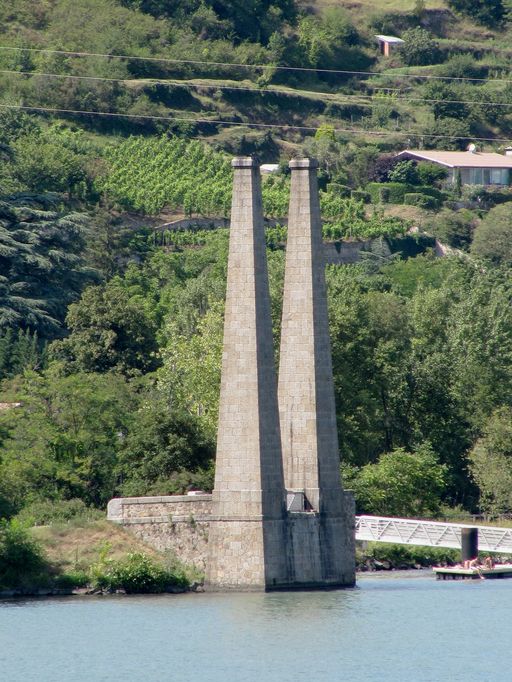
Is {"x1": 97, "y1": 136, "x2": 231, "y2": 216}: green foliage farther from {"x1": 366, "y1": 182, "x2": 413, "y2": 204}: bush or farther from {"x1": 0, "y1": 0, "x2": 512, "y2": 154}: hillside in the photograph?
{"x1": 366, "y1": 182, "x2": 413, "y2": 204}: bush

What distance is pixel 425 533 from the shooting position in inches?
2854

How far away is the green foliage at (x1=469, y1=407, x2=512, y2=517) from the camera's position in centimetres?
8331

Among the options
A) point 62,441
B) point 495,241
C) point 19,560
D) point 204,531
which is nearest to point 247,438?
point 204,531

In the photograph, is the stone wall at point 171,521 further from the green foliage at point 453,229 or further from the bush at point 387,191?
the bush at point 387,191

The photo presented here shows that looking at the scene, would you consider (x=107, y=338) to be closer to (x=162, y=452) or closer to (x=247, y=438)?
(x=162, y=452)

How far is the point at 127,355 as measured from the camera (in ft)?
291

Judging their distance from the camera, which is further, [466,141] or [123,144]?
[466,141]

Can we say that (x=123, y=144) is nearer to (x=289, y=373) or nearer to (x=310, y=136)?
(x=310, y=136)

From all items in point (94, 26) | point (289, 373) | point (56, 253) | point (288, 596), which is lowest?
point (288, 596)

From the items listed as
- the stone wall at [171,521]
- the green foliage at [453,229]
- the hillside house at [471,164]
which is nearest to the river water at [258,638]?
the stone wall at [171,521]

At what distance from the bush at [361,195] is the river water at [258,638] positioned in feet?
274

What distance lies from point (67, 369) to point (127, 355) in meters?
3.10

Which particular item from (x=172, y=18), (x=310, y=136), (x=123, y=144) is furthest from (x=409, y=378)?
(x=172, y=18)

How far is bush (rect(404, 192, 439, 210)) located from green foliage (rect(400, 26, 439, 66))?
36.1 meters
